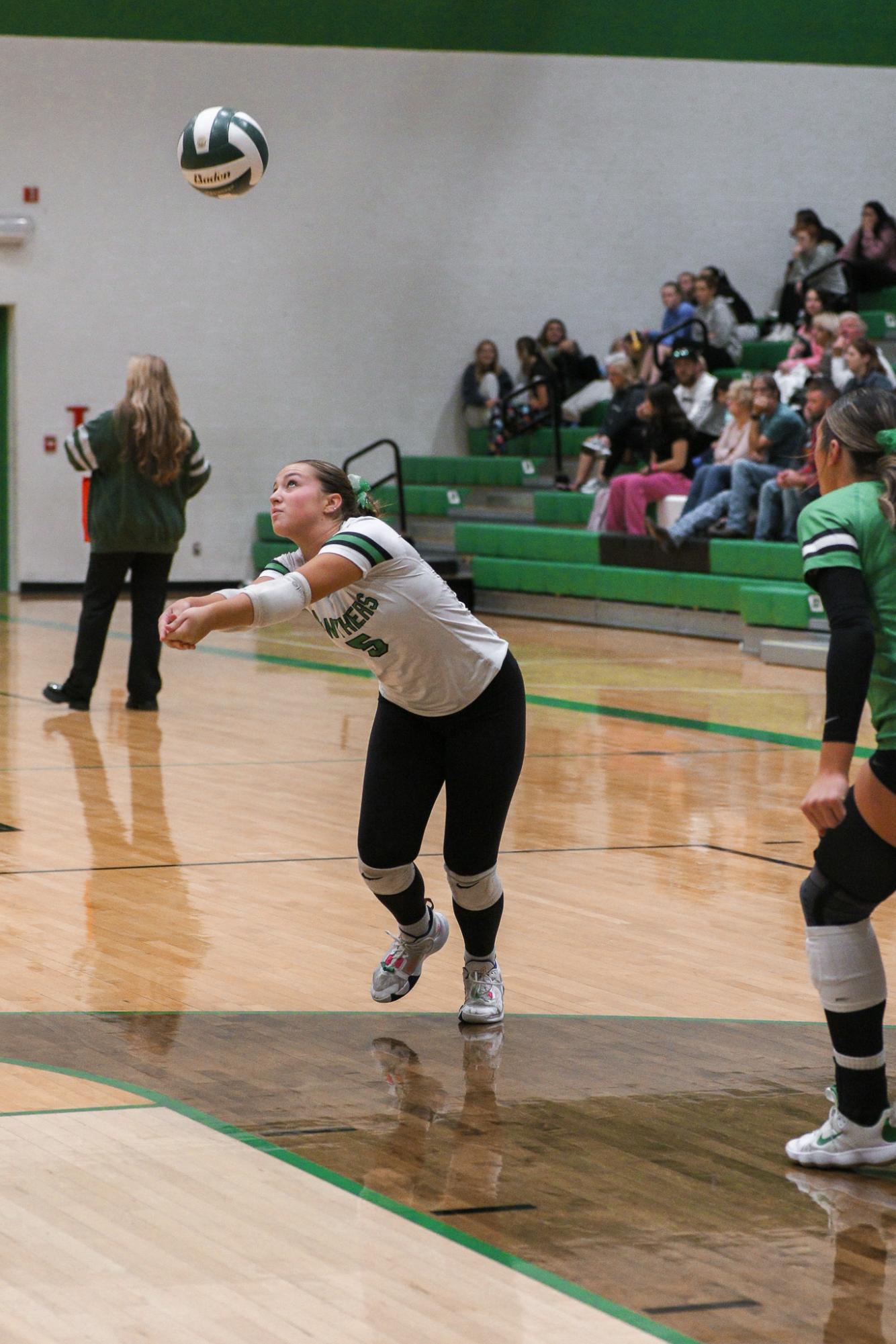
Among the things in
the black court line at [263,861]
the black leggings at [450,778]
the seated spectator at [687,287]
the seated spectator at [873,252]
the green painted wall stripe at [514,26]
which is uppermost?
the green painted wall stripe at [514,26]

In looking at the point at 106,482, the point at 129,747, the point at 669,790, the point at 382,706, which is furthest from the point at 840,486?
the point at 106,482

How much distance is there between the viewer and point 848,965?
11.2ft

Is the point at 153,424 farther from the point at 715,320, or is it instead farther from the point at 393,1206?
the point at 715,320

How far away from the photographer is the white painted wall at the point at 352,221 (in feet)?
59.2

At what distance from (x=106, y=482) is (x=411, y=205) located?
10.3 metres

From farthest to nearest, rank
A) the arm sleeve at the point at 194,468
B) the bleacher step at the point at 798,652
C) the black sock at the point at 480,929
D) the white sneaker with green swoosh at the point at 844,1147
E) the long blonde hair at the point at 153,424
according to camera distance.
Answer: the bleacher step at the point at 798,652 → the arm sleeve at the point at 194,468 → the long blonde hair at the point at 153,424 → the black sock at the point at 480,929 → the white sneaker with green swoosh at the point at 844,1147

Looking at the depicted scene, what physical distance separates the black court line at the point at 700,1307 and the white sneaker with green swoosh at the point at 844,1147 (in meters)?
0.65

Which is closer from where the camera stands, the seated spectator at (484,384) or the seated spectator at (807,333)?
the seated spectator at (807,333)

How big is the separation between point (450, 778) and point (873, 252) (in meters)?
15.1

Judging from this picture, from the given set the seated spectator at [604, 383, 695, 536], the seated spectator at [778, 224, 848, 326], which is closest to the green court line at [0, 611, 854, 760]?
the seated spectator at [604, 383, 695, 536]

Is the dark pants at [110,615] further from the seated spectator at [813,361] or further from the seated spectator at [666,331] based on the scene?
the seated spectator at [666,331]

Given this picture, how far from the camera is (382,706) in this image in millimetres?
4426

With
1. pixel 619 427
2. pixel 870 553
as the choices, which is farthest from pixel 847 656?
pixel 619 427

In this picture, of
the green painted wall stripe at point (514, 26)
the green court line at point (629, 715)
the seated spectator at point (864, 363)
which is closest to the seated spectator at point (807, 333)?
the seated spectator at point (864, 363)
